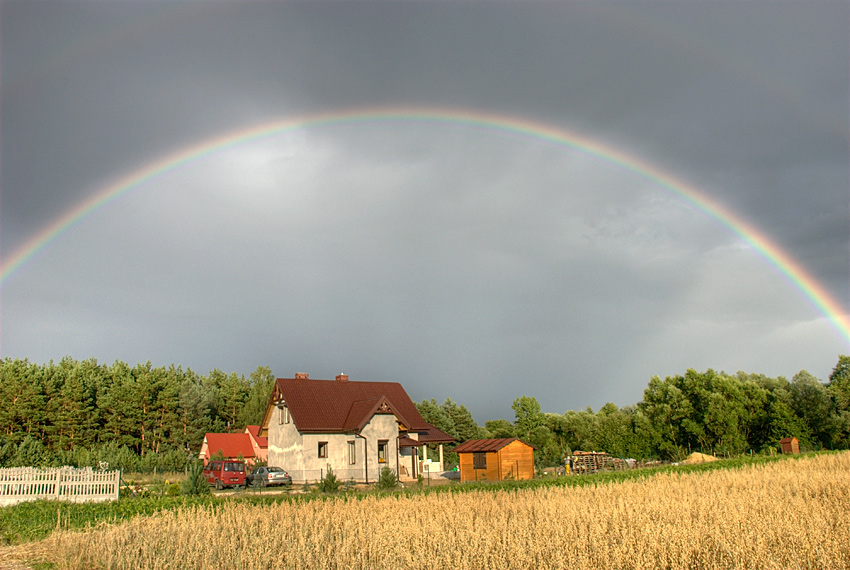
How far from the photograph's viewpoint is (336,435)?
1598 inches

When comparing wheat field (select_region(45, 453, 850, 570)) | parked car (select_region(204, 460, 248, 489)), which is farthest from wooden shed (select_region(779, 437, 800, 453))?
parked car (select_region(204, 460, 248, 489))

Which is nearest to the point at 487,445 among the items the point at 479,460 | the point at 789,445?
the point at 479,460

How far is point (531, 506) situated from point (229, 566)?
7615 millimetres

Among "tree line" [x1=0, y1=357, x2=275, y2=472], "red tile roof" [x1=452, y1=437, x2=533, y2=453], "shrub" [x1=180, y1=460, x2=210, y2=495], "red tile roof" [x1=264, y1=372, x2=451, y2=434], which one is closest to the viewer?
"shrub" [x1=180, y1=460, x2=210, y2=495]

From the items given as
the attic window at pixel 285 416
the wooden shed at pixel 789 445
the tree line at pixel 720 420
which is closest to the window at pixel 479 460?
the attic window at pixel 285 416

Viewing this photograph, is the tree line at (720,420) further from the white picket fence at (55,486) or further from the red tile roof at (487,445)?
the white picket fence at (55,486)

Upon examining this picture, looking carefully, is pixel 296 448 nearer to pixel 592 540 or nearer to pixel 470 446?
pixel 470 446

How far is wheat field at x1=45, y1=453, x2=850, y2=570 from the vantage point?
27.8ft

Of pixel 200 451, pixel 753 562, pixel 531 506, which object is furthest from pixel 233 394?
pixel 753 562

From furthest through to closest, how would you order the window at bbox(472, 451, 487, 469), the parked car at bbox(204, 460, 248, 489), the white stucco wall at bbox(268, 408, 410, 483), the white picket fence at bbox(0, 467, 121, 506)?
the white stucco wall at bbox(268, 408, 410, 483), the window at bbox(472, 451, 487, 469), the parked car at bbox(204, 460, 248, 489), the white picket fence at bbox(0, 467, 121, 506)

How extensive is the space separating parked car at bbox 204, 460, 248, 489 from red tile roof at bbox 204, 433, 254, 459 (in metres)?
27.3

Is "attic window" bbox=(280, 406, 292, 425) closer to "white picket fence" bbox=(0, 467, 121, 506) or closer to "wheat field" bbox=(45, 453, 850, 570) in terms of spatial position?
"white picket fence" bbox=(0, 467, 121, 506)

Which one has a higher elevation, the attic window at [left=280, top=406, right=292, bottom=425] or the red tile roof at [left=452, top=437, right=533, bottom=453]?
the attic window at [left=280, top=406, right=292, bottom=425]

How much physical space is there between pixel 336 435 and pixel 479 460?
10272 mm
